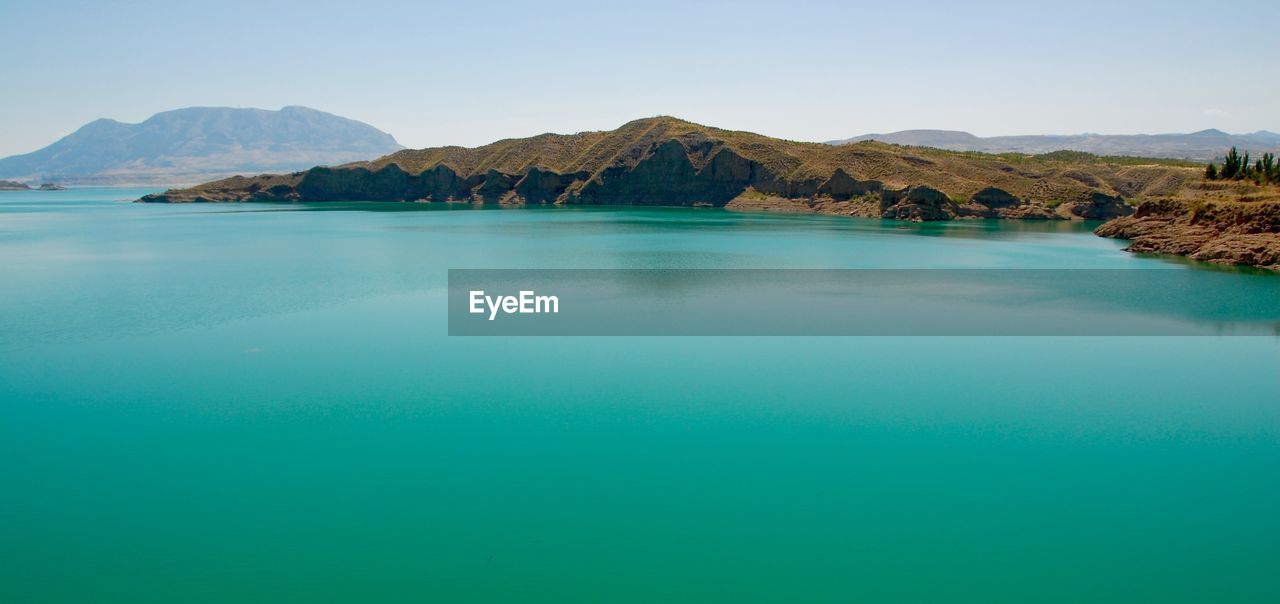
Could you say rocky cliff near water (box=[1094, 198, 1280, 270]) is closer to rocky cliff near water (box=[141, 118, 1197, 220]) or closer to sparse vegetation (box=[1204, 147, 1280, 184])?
sparse vegetation (box=[1204, 147, 1280, 184])

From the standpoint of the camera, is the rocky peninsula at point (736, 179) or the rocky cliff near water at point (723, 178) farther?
the rocky cliff near water at point (723, 178)

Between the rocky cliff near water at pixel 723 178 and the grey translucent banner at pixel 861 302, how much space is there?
47.4m

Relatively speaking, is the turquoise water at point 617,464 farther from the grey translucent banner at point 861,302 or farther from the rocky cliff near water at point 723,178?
the rocky cliff near water at point 723,178

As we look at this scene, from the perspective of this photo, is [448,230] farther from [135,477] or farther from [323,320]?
[135,477]

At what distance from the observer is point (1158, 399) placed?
59.6 feet

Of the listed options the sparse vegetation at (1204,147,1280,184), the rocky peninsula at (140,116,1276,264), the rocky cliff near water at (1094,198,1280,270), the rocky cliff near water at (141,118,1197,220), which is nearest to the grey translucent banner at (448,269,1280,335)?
the rocky cliff near water at (1094,198,1280,270)

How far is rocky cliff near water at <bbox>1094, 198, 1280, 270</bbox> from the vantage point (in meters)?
42.8

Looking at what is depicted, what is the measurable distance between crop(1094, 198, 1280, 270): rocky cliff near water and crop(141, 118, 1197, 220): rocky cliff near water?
2741 centimetres

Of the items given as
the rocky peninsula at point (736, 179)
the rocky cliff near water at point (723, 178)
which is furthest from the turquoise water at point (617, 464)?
the rocky cliff near water at point (723, 178)

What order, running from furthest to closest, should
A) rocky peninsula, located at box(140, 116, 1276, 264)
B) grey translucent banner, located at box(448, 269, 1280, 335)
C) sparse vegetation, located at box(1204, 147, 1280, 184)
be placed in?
rocky peninsula, located at box(140, 116, 1276, 264) < sparse vegetation, located at box(1204, 147, 1280, 184) < grey translucent banner, located at box(448, 269, 1280, 335)

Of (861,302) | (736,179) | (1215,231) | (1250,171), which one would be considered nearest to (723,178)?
(736,179)

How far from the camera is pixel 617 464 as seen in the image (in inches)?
550

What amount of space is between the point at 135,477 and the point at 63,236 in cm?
6062

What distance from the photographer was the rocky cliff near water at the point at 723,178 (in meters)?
87.2
